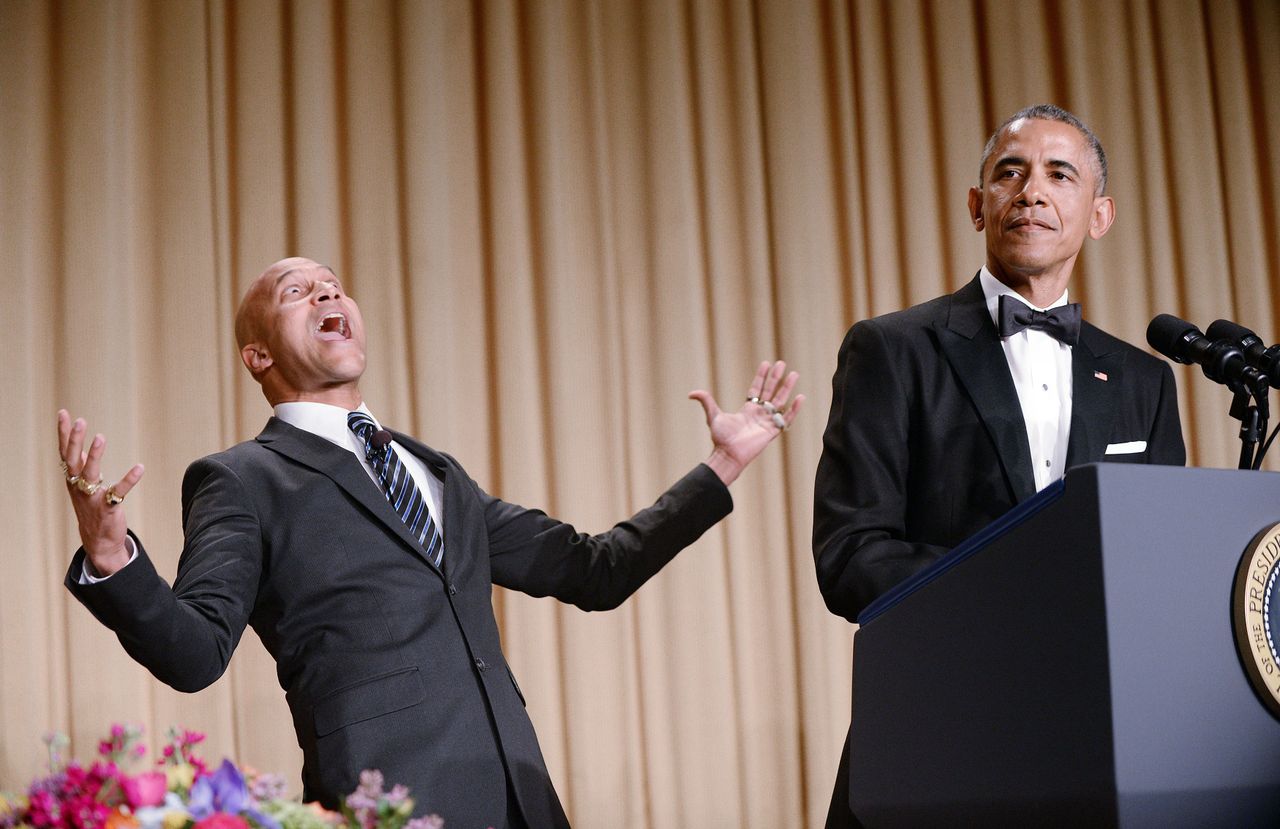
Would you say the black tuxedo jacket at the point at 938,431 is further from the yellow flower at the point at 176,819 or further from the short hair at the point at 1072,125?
the yellow flower at the point at 176,819

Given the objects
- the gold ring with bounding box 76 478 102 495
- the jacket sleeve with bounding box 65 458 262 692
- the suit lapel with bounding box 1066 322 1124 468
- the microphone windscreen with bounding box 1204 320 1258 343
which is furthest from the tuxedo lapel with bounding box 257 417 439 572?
the microphone windscreen with bounding box 1204 320 1258 343

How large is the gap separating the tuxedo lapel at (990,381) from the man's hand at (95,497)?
3.65 ft

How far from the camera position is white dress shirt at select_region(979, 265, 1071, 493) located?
6.41ft

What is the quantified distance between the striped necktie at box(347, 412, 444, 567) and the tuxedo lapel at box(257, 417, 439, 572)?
0.02 metres

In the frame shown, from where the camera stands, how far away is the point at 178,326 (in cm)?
377

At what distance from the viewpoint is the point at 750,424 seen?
2.62 meters

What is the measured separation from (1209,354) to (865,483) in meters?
0.48

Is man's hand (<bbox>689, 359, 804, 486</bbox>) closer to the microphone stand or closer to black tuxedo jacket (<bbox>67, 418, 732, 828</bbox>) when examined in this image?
black tuxedo jacket (<bbox>67, 418, 732, 828</bbox>)

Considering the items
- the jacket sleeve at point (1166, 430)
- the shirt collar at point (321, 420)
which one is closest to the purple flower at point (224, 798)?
the shirt collar at point (321, 420)

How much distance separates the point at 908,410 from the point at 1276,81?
328cm

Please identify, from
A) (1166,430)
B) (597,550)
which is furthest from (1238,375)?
(597,550)

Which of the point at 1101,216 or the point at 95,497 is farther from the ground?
the point at 1101,216

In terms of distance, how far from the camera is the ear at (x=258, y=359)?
252cm

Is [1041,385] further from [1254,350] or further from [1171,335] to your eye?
[1254,350]
